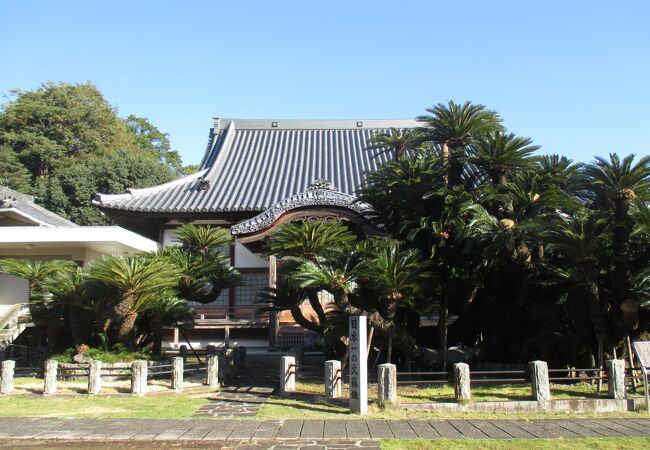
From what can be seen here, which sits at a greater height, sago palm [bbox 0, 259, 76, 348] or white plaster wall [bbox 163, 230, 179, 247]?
white plaster wall [bbox 163, 230, 179, 247]

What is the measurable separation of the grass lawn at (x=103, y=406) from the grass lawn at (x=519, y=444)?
404cm

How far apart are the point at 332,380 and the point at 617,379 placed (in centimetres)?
528

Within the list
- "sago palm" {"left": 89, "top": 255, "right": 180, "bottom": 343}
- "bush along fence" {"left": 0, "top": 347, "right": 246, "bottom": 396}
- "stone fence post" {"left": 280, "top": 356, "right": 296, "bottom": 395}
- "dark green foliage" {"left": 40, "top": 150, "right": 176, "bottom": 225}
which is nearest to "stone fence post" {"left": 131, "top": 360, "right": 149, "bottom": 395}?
"bush along fence" {"left": 0, "top": 347, "right": 246, "bottom": 396}

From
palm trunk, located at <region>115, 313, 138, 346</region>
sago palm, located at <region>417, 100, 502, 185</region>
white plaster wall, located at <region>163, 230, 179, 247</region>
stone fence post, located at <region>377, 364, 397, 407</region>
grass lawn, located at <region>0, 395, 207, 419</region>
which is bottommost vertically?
grass lawn, located at <region>0, 395, 207, 419</region>

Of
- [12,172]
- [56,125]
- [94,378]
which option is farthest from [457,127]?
[56,125]

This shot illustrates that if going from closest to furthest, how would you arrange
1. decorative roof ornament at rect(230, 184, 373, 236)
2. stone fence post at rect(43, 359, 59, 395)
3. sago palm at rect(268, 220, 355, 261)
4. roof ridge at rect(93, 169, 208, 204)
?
1. sago palm at rect(268, 220, 355, 261)
2. stone fence post at rect(43, 359, 59, 395)
3. decorative roof ornament at rect(230, 184, 373, 236)
4. roof ridge at rect(93, 169, 208, 204)

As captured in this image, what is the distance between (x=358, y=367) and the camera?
9133mm

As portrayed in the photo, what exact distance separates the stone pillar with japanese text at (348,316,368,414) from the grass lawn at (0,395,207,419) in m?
2.96

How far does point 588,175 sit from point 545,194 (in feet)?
3.09

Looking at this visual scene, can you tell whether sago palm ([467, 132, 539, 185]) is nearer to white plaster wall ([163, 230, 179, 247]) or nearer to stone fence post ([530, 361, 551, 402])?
stone fence post ([530, 361, 551, 402])

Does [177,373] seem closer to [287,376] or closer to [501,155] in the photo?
[287,376]

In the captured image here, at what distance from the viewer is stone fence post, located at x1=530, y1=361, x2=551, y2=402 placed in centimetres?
913

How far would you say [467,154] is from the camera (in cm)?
1162

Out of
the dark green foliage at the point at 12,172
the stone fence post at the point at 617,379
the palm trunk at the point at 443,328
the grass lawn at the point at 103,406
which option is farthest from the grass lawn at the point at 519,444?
the dark green foliage at the point at 12,172
